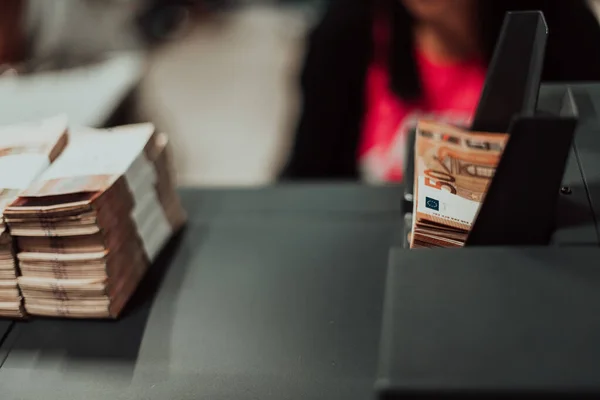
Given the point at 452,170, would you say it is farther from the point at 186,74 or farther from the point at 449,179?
the point at 186,74

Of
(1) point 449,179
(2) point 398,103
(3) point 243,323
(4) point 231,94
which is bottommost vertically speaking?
(4) point 231,94

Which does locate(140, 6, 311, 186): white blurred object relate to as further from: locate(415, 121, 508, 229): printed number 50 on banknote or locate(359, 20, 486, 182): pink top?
locate(415, 121, 508, 229): printed number 50 on banknote

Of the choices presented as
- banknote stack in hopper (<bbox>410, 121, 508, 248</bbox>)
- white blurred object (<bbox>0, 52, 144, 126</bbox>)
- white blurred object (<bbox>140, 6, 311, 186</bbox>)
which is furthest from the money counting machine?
white blurred object (<bbox>140, 6, 311, 186</bbox>)

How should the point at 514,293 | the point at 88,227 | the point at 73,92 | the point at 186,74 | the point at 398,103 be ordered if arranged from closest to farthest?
the point at 514,293, the point at 88,227, the point at 398,103, the point at 73,92, the point at 186,74

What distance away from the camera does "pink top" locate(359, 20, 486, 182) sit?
4.91ft

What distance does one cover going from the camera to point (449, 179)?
73 cm

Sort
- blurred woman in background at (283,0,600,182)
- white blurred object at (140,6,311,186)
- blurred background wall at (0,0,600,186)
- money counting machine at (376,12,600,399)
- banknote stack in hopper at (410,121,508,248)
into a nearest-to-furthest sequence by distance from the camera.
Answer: money counting machine at (376,12,600,399)
banknote stack in hopper at (410,121,508,248)
blurred woman in background at (283,0,600,182)
blurred background wall at (0,0,600,186)
white blurred object at (140,6,311,186)

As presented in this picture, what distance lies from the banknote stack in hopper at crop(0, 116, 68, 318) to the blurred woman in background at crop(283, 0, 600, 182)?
785 mm

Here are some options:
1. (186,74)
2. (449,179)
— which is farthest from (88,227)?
(186,74)

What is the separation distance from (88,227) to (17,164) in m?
0.13

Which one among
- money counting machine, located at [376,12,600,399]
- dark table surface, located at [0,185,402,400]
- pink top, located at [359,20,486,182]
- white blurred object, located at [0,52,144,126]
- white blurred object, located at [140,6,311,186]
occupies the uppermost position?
money counting machine, located at [376,12,600,399]

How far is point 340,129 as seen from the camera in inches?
63.0

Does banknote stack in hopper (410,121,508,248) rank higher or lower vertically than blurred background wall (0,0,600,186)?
higher

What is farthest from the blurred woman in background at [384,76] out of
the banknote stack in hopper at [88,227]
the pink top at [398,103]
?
the banknote stack in hopper at [88,227]
